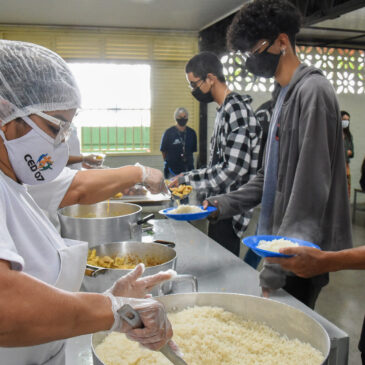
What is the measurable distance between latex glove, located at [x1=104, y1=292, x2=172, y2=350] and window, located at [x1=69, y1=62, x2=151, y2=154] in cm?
647

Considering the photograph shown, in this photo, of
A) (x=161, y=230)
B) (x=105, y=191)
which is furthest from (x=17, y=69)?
(x=161, y=230)

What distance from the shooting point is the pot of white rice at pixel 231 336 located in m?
0.91

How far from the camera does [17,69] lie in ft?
2.75

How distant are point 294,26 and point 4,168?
134cm

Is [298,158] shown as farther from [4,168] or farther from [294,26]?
[4,168]

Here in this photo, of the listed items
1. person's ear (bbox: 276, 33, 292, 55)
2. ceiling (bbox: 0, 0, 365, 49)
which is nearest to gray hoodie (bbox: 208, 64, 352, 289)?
person's ear (bbox: 276, 33, 292, 55)

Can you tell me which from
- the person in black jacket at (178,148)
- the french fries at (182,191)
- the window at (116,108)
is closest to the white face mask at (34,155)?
the french fries at (182,191)

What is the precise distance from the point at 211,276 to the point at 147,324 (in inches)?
32.4

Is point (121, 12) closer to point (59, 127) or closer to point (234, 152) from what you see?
point (234, 152)

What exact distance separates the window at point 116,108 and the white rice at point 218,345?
6.22 meters

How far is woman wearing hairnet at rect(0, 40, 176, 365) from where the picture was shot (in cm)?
63

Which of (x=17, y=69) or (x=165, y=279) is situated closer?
(x=17, y=69)

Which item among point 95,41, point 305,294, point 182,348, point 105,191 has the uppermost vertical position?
point 95,41

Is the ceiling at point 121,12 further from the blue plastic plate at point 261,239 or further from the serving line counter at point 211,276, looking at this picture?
the blue plastic plate at point 261,239
